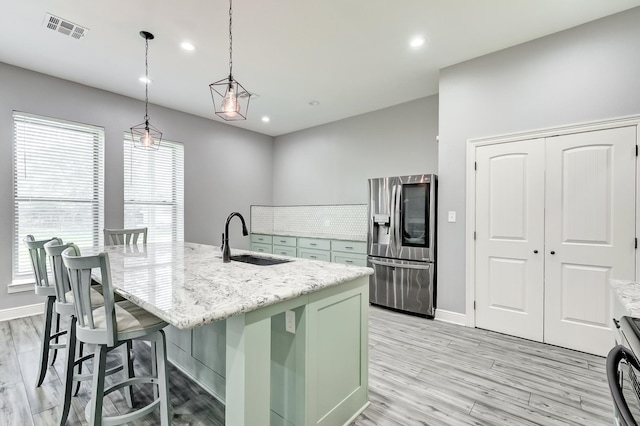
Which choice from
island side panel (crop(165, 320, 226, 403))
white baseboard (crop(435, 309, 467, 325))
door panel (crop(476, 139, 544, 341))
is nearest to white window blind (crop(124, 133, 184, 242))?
island side panel (crop(165, 320, 226, 403))

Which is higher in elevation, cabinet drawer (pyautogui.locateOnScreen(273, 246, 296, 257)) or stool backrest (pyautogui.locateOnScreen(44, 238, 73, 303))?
stool backrest (pyautogui.locateOnScreen(44, 238, 73, 303))

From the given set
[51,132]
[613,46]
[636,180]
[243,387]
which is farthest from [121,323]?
[613,46]

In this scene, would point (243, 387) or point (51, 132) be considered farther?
point (51, 132)

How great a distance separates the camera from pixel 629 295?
4.35 feet

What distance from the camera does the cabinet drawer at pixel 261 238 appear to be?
5.48 meters

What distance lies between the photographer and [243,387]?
1104 mm

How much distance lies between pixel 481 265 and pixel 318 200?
3.07m

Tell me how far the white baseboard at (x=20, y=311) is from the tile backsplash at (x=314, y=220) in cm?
322

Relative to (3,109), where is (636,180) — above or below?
below

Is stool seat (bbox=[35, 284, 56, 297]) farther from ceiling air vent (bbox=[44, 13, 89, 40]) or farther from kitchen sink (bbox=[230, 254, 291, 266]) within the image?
ceiling air vent (bbox=[44, 13, 89, 40])

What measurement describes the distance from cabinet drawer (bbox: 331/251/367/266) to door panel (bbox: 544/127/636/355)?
205 centimetres

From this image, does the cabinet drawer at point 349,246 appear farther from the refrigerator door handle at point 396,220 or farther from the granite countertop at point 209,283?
the granite countertop at point 209,283

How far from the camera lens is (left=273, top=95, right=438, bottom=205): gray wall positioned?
13.7ft

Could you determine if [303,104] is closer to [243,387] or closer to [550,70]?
[550,70]
